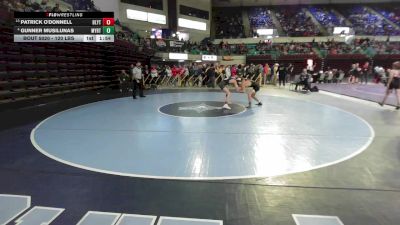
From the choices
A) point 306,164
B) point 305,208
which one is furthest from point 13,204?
point 306,164

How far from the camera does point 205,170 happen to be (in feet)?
13.7

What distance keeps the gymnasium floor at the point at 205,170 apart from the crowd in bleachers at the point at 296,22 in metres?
32.7

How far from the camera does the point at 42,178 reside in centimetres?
386

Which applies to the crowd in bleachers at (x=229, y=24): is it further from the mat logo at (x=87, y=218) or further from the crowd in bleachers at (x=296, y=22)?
the mat logo at (x=87, y=218)

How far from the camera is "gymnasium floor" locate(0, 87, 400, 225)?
2.98 meters

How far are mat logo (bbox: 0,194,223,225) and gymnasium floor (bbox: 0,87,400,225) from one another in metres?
0.02

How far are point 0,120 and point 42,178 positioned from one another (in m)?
5.01

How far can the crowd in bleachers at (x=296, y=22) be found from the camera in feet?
125

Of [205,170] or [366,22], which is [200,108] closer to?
[205,170]

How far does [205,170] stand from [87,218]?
175 cm

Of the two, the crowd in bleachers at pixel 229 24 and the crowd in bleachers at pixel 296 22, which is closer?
the crowd in bleachers at pixel 296 22

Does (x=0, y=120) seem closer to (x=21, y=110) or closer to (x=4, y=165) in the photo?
(x=21, y=110)
